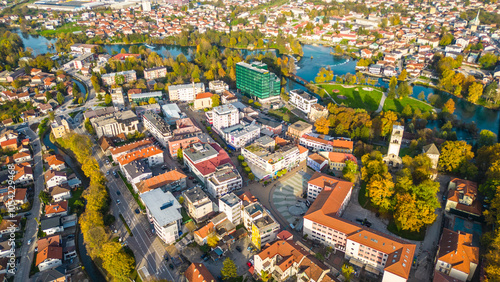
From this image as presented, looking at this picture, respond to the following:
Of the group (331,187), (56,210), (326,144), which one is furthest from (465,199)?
(56,210)

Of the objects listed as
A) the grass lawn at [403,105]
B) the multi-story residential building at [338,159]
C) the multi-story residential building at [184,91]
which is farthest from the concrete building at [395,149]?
the multi-story residential building at [184,91]

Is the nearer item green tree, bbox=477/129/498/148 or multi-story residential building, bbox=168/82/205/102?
green tree, bbox=477/129/498/148

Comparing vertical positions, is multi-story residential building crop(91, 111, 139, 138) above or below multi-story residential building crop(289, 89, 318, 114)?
below

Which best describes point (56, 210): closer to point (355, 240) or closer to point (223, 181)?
point (223, 181)

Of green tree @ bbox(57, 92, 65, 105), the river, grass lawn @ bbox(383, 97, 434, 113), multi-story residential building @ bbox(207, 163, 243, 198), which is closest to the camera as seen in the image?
multi-story residential building @ bbox(207, 163, 243, 198)

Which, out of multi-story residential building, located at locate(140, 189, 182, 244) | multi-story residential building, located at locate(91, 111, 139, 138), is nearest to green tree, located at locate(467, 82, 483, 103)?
multi-story residential building, located at locate(140, 189, 182, 244)

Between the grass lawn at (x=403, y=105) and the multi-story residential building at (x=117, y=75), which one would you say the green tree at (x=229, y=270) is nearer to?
the grass lawn at (x=403, y=105)

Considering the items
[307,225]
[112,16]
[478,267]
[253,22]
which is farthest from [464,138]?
[112,16]

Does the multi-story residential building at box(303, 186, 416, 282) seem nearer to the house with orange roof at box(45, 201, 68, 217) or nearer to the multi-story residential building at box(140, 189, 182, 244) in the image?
the multi-story residential building at box(140, 189, 182, 244)
